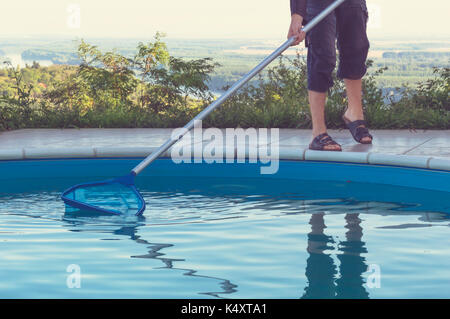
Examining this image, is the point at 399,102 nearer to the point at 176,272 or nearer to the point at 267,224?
the point at 267,224

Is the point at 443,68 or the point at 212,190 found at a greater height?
the point at 443,68

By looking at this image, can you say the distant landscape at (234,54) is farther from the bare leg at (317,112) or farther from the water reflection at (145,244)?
the water reflection at (145,244)

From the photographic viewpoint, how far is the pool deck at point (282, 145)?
575cm

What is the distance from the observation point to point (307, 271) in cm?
347

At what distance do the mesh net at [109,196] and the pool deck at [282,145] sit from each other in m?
1.21

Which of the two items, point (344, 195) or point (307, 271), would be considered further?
point (344, 195)

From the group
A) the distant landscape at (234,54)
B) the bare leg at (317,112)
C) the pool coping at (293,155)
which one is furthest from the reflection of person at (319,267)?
the distant landscape at (234,54)

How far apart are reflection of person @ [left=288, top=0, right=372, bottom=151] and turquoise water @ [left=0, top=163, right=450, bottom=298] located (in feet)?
2.51

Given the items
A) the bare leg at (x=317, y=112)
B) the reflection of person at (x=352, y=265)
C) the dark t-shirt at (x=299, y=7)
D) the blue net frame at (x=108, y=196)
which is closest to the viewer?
the reflection of person at (x=352, y=265)

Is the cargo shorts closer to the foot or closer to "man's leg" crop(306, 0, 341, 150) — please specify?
"man's leg" crop(306, 0, 341, 150)

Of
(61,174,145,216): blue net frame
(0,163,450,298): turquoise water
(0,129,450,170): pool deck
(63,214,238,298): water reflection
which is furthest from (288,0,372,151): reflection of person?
(63,214,238,298): water reflection
